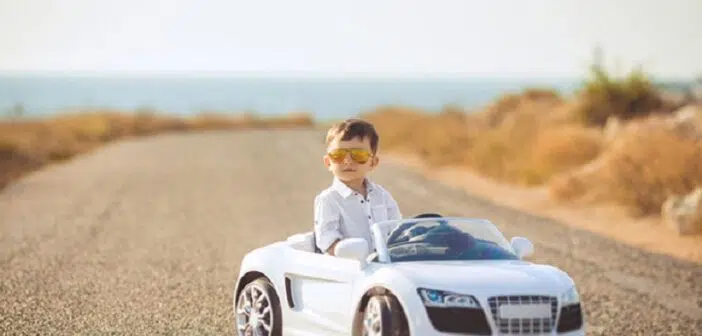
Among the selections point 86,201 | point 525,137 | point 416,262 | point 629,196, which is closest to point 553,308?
point 416,262

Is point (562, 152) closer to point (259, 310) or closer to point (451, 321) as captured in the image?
point (259, 310)

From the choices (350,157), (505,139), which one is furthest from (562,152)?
(350,157)

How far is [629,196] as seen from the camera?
21750mm

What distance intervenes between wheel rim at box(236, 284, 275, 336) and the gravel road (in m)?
1.06

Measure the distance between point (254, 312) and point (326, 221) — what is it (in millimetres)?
829

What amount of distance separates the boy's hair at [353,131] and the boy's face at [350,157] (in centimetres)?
3

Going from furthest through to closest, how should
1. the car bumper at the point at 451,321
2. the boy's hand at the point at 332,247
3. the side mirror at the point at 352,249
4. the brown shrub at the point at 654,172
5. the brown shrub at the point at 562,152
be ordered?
the brown shrub at the point at 562,152, the brown shrub at the point at 654,172, the boy's hand at the point at 332,247, the side mirror at the point at 352,249, the car bumper at the point at 451,321

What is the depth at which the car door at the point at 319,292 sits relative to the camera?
28.9 ft

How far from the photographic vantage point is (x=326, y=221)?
9.33m

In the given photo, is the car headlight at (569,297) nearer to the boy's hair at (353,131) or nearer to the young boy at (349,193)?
the young boy at (349,193)

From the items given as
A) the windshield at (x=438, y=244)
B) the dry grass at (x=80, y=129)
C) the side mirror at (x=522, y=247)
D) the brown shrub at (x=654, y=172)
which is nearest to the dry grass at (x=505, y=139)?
the brown shrub at (x=654, y=172)

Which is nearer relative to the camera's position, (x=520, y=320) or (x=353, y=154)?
(x=520, y=320)

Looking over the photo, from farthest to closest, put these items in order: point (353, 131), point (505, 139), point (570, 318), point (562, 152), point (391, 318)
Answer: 1. point (505, 139)
2. point (562, 152)
3. point (353, 131)
4. point (570, 318)
5. point (391, 318)

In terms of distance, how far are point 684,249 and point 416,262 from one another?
9.89 meters
